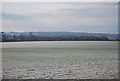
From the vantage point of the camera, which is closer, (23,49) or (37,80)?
(37,80)

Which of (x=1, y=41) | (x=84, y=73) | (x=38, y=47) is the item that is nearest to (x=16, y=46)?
(x=38, y=47)

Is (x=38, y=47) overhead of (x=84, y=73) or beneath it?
beneath

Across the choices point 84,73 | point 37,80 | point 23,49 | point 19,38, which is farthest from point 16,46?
point 37,80

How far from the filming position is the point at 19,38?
760cm

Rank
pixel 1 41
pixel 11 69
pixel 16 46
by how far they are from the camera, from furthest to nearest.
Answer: pixel 16 46, pixel 1 41, pixel 11 69

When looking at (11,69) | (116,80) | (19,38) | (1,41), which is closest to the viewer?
(116,80)

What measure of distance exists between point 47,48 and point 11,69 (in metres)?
4.89

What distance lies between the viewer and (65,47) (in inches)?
440

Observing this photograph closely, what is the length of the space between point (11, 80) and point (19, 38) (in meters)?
3.68

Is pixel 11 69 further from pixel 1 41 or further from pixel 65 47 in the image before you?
pixel 65 47

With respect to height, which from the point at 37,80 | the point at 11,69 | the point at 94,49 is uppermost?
the point at 37,80

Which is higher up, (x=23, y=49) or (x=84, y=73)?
(x=84, y=73)

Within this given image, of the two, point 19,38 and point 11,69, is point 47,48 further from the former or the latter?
point 11,69

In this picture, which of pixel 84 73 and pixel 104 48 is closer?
pixel 84 73
